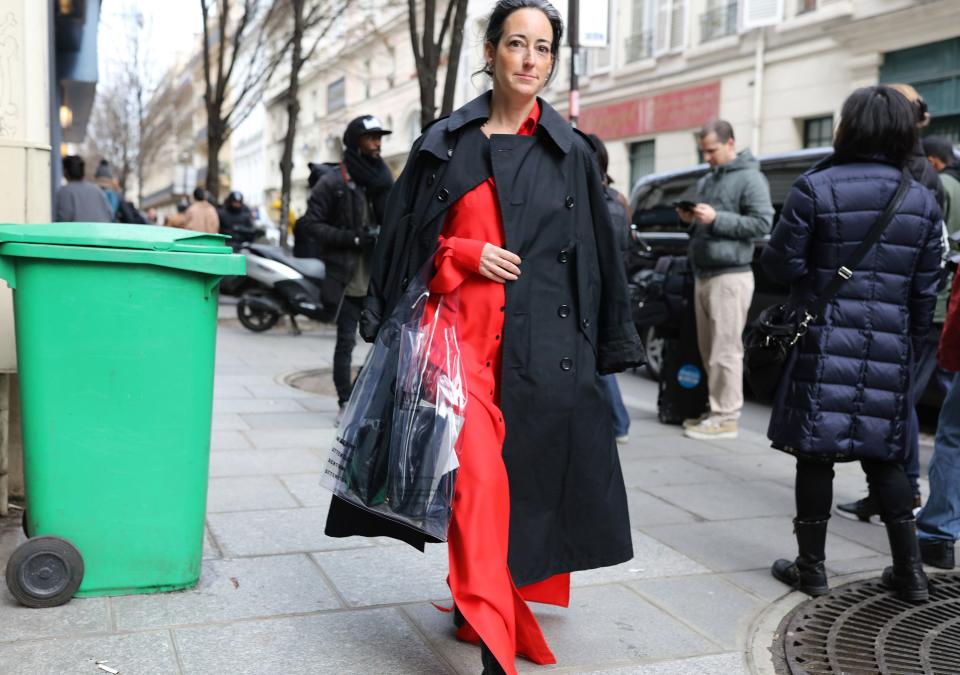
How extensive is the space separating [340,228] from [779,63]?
14.5 meters

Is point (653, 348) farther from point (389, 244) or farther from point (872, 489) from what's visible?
point (389, 244)

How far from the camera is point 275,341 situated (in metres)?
12.0

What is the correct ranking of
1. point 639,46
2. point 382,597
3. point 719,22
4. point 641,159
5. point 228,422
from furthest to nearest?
point 641,159 → point 639,46 → point 719,22 → point 228,422 → point 382,597

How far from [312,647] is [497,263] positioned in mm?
1303

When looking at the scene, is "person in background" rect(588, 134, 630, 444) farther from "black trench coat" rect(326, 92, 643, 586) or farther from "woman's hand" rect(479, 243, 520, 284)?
"woman's hand" rect(479, 243, 520, 284)

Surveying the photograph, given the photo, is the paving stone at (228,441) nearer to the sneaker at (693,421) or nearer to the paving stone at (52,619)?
the paving stone at (52,619)

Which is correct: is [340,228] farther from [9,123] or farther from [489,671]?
[489,671]

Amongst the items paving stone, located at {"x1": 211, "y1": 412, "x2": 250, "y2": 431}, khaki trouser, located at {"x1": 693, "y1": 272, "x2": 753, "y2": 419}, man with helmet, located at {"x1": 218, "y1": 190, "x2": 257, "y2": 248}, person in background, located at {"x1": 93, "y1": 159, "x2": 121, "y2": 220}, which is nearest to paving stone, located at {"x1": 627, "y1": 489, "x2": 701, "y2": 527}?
khaki trouser, located at {"x1": 693, "y1": 272, "x2": 753, "y2": 419}

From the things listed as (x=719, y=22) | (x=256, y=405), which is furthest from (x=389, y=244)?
(x=719, y=22)

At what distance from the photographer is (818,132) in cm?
1864

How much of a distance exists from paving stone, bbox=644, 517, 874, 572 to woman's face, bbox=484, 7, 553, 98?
219 cm

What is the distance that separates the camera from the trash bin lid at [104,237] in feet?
11.1

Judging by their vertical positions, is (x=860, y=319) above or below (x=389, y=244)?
below

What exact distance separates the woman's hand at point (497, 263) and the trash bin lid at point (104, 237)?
1.09 m
